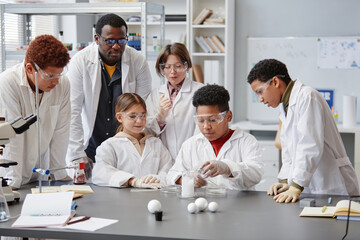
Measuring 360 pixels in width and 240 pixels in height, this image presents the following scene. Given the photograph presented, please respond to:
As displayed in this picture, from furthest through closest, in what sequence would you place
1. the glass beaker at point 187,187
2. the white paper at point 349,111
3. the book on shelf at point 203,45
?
1. the book on shelf at point 203,45
2. the white paper at point 349,111
3. the glass beaker at point 187,187

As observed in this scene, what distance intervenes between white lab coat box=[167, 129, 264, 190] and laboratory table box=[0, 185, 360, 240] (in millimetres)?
170

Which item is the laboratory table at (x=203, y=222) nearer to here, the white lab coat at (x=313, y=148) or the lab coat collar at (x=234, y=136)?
the white lab coat at (x=313, y=148)

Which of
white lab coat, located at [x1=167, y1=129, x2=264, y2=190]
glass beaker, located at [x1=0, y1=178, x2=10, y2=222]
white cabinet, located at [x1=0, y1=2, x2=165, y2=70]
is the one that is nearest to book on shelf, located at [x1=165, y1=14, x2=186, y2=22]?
white cabinet, located at [x1=0, y1=2, x2=165, y2=70]

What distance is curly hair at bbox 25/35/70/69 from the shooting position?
2.69 metres

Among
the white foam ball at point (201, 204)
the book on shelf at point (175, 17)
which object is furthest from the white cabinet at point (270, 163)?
the white foam ball at point (201, 204)

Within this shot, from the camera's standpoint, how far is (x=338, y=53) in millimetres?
5680

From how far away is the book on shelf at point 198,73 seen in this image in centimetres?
585

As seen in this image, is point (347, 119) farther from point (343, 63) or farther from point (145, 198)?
point (145, 198)

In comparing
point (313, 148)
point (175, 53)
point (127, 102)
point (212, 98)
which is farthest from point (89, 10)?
point (313, 148)

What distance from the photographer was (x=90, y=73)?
3463 mm

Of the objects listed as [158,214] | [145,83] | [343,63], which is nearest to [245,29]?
[343,63]

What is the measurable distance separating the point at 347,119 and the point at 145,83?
254 cm

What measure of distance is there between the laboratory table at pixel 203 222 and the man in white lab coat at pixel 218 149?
173 mm

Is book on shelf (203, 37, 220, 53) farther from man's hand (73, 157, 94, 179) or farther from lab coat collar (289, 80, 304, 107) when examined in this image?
lab coat collar (289, 80, 304, 107)
